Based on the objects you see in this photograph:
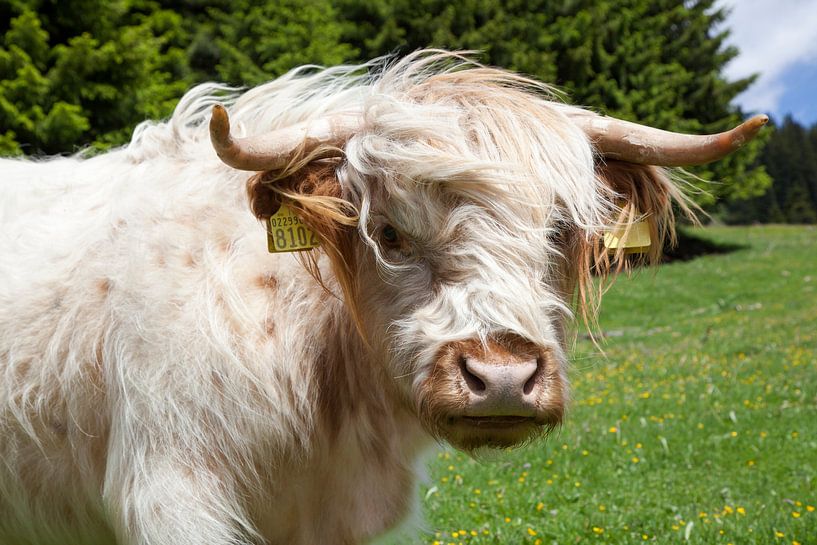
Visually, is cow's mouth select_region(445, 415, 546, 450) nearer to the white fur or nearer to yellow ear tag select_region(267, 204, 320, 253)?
the white fur

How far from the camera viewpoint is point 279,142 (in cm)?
253

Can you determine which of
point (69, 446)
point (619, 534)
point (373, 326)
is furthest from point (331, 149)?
point (619, 534)

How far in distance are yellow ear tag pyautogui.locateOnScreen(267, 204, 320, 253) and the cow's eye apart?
25cm

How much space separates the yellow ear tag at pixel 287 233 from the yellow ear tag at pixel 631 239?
1.06m

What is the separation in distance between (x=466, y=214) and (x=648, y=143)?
0.75 meters

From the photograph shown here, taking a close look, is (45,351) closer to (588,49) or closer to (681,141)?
(681,141)

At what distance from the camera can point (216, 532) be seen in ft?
8.38

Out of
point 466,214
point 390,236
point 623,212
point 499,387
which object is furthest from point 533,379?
point 623,212

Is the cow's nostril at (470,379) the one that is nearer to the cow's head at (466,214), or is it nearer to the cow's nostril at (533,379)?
the cow's head at (466,214)

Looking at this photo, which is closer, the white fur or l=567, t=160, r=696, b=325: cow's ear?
the white fur

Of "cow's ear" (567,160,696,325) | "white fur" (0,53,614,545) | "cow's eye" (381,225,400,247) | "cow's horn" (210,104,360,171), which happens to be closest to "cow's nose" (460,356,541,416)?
"white fur" (0,53,614,545)

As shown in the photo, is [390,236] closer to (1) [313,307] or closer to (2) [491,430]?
(1) [313,307]

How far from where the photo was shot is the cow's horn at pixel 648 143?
258 centimetres

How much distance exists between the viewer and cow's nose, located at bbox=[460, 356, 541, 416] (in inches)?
86.7
